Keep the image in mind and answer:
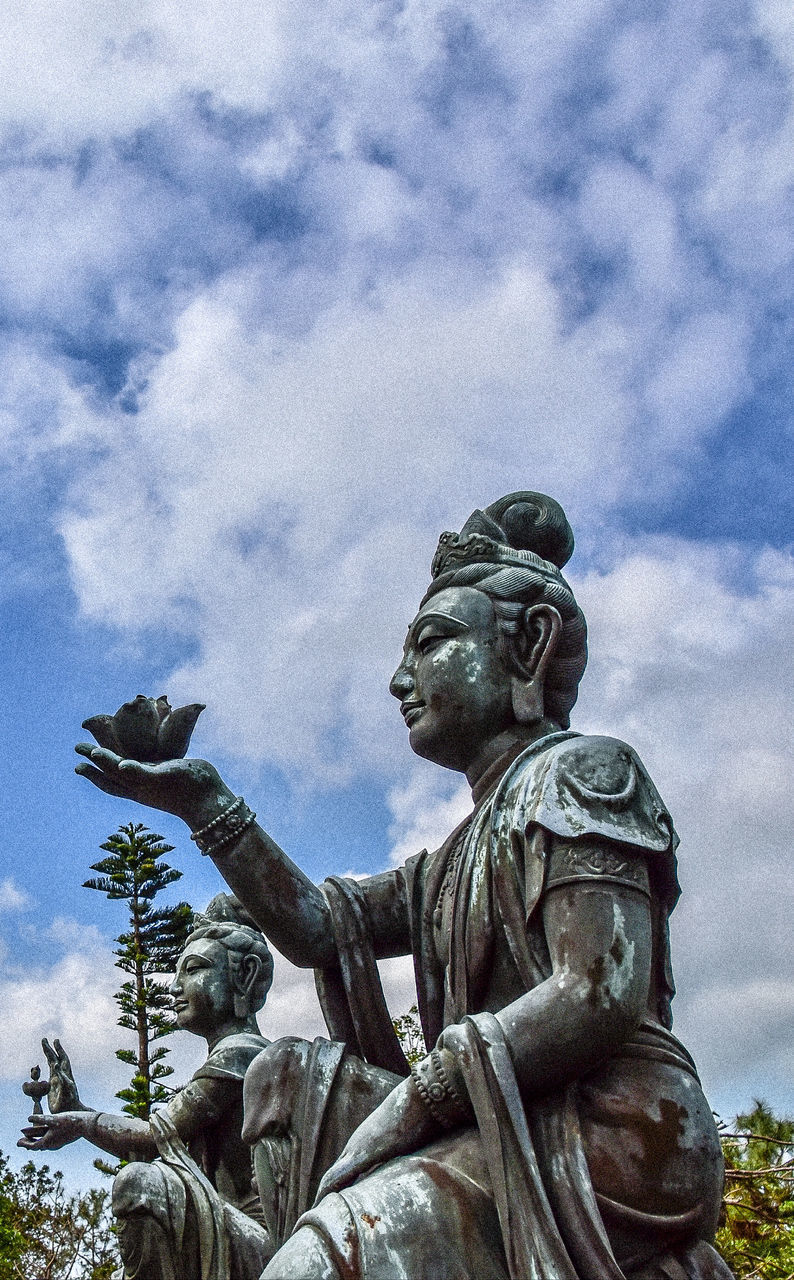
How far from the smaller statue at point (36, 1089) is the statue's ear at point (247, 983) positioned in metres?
0.98

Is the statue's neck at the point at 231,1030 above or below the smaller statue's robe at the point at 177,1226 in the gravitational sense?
above

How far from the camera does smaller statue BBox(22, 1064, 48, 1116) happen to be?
7.32 meters

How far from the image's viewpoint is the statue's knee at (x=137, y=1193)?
5.18 metres

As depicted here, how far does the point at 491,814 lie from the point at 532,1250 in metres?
1.38

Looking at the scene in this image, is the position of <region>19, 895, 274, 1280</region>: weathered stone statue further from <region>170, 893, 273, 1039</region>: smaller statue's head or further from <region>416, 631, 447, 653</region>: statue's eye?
<region>416, 631, 447, 653</region>: statue's eye

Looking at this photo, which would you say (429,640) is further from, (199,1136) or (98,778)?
(199,1136)

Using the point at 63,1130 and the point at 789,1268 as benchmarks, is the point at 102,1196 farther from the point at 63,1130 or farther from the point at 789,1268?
the point at 63,1130

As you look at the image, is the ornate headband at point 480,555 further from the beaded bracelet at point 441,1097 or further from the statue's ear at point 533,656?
the beaded bracelet at point 441,1097

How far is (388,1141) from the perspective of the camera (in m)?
3.74

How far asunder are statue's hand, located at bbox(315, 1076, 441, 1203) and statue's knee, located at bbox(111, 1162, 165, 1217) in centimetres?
172

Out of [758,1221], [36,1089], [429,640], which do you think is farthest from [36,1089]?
[758,1221]

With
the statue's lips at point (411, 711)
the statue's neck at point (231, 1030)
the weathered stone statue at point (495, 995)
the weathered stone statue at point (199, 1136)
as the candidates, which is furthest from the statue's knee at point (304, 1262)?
the statue's neck at point (231, 1030)

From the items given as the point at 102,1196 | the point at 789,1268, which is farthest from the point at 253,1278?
the point at 102,1196

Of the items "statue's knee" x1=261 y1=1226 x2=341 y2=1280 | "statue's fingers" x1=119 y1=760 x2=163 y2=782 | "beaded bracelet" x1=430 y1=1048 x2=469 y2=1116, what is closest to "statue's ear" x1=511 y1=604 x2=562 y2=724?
"statue's fingers" x1=119 y1=760 x2=163 y2=782
